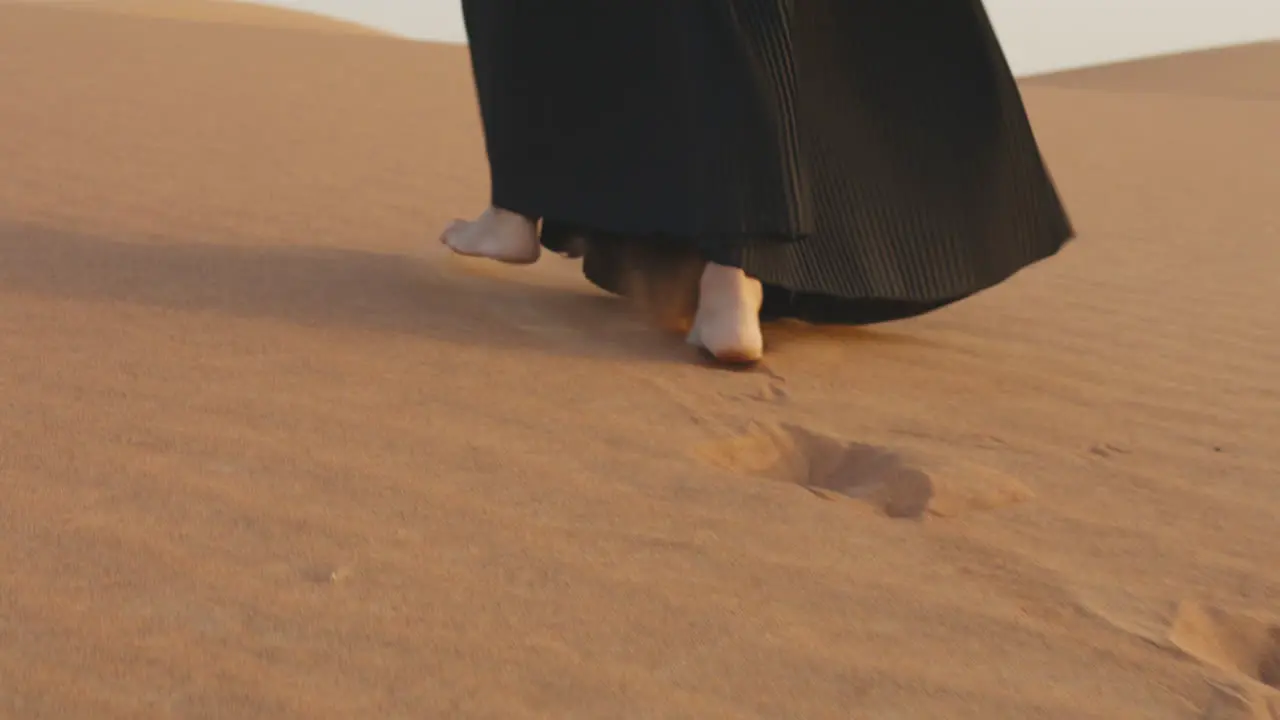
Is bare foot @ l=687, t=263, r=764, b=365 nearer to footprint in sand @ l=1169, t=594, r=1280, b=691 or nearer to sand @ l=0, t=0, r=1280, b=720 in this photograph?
sand @ l=0, t=0, r=1280, b=720

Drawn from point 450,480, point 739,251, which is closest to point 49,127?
point 739,251

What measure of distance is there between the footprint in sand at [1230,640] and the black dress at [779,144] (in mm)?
833

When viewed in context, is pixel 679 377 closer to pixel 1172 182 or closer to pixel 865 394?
pixel 865 394

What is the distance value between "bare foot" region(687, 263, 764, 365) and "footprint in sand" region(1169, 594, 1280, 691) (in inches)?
33.0

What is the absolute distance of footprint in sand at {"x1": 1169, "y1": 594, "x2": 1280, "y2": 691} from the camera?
4.50 feet

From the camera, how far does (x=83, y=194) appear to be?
10.8 ft

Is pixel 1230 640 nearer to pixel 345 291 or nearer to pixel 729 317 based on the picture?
pixel 729 317

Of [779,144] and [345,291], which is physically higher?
[779,144]

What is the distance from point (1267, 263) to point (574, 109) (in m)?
2.32

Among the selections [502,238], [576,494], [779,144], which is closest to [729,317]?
[779,144]

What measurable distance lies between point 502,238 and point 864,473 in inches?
33.0

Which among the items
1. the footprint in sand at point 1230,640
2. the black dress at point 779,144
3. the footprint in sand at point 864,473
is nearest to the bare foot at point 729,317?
the black dress at point 779,144

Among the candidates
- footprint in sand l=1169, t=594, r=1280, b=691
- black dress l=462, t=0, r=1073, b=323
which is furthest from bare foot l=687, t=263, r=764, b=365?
footprint in sand l=1169, t=594, r=1280, b=691

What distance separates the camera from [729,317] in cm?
219
